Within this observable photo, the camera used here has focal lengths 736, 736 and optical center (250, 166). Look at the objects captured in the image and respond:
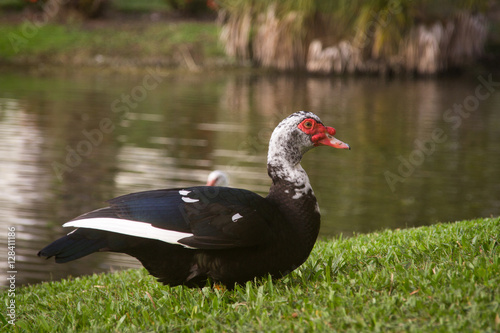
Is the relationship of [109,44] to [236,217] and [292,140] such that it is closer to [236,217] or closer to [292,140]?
[292,140]

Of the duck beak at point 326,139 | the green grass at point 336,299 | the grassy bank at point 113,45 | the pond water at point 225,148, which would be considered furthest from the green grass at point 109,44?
the duck beak at point 326,139

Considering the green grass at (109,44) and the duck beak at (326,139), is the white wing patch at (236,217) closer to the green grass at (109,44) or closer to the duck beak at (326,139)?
the duck beak at (326,139)

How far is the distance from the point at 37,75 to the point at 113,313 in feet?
74.7

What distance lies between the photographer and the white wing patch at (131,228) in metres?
4.55

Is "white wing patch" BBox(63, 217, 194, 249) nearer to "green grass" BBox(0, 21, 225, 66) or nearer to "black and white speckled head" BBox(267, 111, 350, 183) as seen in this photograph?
"black and white speckled head" BBox(267, 111, 350, 183)

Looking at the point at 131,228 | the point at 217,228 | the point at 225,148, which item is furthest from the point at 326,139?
the point at 225,148

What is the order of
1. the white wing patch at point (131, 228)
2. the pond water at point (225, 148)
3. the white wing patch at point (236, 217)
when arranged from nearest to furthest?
the white wing patch at point (131, 228), the white wing patch at point (236, 217), the pond water at point (225, 148)

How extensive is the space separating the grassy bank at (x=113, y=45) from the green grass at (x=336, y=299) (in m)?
23.2

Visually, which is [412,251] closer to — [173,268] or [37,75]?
[173,268]

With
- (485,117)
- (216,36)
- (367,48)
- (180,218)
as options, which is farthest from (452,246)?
(216,36)

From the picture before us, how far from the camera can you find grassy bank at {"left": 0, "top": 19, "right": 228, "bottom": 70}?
2842cm

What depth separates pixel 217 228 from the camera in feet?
15.2

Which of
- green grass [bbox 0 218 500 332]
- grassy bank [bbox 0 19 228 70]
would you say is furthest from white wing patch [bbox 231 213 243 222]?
grassy bank [bbox 0 19 228 70]

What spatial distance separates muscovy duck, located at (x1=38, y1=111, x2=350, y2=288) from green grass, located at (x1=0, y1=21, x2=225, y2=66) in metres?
23.9
